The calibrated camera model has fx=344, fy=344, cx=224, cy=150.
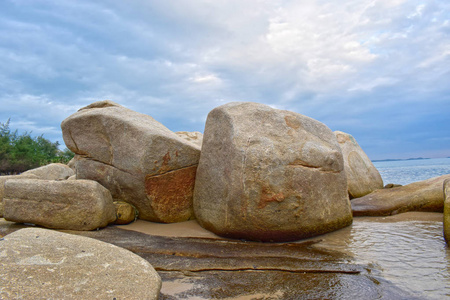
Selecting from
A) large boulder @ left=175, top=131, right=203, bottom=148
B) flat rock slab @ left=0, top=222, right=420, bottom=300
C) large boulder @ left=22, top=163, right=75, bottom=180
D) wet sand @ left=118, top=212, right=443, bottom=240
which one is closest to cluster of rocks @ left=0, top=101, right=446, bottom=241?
wet sand @ left=118, top=212, right=443, bottom=240

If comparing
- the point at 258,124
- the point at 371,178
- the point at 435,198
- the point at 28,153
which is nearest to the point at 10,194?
the point at 258,124

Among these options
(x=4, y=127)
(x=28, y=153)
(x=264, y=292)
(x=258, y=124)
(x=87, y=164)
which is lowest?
(x=264, y=292)

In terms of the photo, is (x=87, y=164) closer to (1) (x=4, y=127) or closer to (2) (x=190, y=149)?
(2) (x=190, y=149)

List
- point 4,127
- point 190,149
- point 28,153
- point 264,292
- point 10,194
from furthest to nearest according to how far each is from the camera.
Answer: point 4,127 → point 28,153 → point 190,149 → point 10,194 → point 264,292

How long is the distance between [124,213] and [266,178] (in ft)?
8.68

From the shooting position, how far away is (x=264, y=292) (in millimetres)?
3354

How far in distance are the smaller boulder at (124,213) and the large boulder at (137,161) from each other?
111mm

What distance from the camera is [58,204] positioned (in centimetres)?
531

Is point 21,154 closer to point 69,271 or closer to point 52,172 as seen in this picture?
point 52,172

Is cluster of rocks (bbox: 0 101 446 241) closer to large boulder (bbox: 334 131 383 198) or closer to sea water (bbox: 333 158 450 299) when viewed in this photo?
sea water (bbox: 333 158 450 299)

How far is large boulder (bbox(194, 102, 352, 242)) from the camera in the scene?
4.92m

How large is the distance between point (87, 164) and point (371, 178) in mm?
7231

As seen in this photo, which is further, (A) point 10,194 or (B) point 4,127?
(B) point 4,127

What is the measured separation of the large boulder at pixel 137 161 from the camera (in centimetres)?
569
